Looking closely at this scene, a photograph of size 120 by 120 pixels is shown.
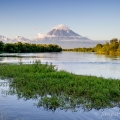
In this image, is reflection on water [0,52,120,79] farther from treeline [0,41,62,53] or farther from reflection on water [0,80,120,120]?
treeline [0,41,62,53]

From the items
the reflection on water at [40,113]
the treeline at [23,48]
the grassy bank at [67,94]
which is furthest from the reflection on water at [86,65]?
the treeline at [23,48]

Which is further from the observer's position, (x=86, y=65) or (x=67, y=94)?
(x=86, y=65)

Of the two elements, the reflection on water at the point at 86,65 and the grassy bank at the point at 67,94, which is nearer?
the grassy bank at the point at 67,94

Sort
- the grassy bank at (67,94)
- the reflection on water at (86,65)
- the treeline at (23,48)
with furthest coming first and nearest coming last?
the treeline at (23,48), the reflection on water at (86,65), the grassy bank at (67,94)

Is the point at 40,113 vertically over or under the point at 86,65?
over

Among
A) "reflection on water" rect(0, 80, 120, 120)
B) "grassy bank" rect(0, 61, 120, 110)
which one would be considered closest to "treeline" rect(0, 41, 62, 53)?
"grassy bank" rect(0, 61, 120, 110)

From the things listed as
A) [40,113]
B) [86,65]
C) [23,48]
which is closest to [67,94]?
[40,113]

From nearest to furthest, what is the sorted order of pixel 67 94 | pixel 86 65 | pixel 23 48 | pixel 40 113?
1. pixel 40 113
2. pixel 67 94
3. pixel 86 65
4. pixel 23 48

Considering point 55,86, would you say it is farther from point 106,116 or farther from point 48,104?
point 106,116

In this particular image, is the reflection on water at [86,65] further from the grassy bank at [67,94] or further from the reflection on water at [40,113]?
the reflection on water at [40,113]

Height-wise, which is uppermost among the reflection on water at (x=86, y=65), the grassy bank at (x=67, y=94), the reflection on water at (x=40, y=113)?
the grassy bank at (x=67, y=94)

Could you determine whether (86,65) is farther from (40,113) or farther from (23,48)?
(23,48)

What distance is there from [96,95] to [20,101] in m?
4.48

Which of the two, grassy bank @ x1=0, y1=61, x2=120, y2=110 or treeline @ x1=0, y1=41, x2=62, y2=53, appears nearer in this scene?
grassy bank @ x1=0, y1=61, x2=120, y2=110
